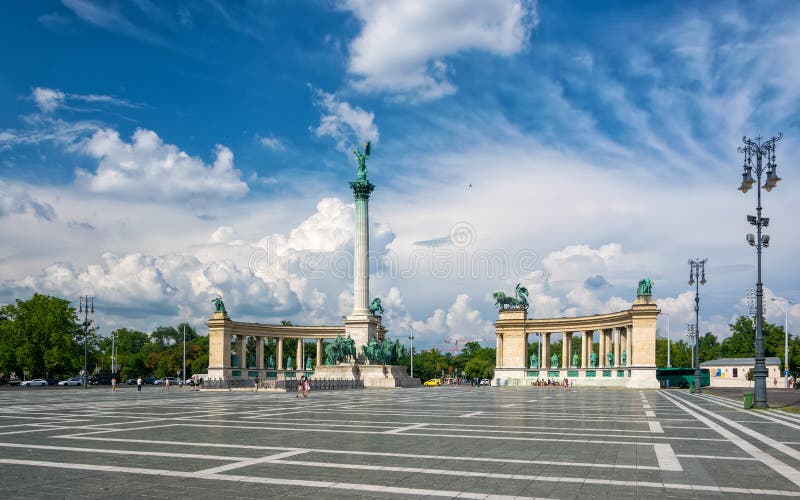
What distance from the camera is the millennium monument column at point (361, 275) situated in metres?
83.3

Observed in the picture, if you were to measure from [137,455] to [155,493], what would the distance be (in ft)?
19.0

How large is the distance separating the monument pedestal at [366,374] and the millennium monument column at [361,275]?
314 centimetres

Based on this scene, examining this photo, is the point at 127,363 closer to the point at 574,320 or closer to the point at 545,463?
the point at 574,320

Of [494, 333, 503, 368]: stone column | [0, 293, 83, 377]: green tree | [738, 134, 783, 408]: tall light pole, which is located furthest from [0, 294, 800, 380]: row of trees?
[738, 134, 783, 408]: tall light pole

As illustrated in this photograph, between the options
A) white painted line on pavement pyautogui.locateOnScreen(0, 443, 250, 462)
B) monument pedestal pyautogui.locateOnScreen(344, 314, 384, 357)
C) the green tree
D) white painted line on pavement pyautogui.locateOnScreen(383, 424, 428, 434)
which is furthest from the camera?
the green tree

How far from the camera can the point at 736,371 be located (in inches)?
5037

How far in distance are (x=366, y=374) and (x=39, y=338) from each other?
180 ft

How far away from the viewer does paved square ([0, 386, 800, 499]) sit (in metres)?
13.2

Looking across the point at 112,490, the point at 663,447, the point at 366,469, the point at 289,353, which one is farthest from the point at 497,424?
the point at 289,353

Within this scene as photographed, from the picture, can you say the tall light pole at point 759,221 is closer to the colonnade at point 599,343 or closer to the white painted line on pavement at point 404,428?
the white painted line on pavement at point 404,428

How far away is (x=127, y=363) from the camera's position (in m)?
148

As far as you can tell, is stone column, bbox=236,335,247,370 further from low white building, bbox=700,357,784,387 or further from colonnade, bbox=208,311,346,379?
low white building, bbox=700,357,784,387

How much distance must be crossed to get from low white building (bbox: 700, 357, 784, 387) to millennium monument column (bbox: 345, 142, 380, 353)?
69463mm

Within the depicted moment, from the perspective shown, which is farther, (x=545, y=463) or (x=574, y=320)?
(x=574, y=320)
